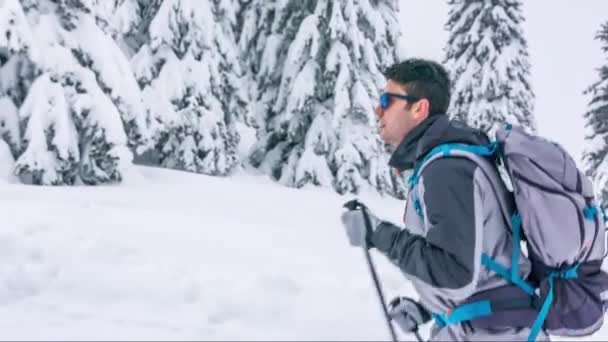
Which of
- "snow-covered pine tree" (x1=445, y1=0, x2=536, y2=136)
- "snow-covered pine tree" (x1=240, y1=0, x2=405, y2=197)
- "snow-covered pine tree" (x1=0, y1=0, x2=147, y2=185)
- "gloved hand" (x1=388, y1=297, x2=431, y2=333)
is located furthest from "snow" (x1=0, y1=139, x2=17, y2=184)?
"snow-covered pine tree" (x1=445, y1=0, x2=536, y2=136)

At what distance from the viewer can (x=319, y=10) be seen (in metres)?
16.4

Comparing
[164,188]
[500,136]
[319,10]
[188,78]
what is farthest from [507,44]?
[500,136]

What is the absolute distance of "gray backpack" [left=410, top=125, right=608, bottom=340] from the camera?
6.86 feet

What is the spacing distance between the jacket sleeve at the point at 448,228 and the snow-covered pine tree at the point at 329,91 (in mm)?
13729

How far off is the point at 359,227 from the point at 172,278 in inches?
142

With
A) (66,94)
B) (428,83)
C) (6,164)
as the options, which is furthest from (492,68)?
(428,83)

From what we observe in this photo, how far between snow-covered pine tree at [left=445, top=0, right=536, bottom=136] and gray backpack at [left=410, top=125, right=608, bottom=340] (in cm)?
2093

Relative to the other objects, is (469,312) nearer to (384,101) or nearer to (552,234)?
(552,234)

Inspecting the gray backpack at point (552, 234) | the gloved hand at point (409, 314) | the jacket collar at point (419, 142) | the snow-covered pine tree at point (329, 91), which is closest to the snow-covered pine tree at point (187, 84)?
the snow-covered pine tree at point (329, 91)

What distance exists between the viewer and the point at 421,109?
2.49 metres

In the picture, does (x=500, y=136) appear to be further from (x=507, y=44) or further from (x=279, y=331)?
(x=507, y=44)

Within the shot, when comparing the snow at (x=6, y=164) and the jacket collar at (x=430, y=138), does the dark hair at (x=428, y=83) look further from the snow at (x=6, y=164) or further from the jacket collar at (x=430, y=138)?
the snow at (x=6, y=164)

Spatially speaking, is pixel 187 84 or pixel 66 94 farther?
pixel 187 84

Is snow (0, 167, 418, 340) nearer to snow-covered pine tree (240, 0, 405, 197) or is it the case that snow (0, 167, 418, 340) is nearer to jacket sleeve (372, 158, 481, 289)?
jacket sleeve (372, 158, 481, 289)
